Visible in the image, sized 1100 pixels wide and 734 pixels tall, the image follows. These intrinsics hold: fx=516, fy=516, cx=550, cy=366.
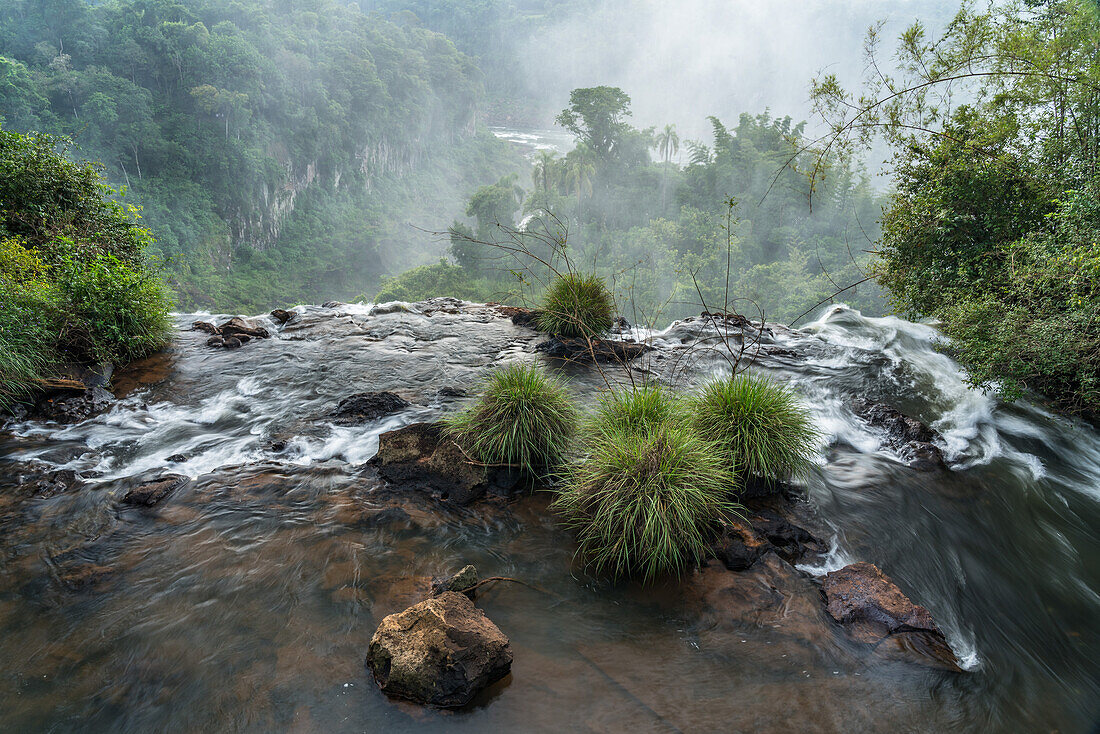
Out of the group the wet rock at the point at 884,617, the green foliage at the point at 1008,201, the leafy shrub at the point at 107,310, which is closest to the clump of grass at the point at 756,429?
the wet rock at the point at 884,617

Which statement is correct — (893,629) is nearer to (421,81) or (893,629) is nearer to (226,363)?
(226,363)

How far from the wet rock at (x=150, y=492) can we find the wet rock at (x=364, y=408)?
2021 mm

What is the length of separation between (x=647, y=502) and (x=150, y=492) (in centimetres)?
495

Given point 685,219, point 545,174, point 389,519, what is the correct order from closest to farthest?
point 389,519
point 685,219
point 545,174

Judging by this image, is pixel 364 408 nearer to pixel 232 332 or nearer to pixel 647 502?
pixel 647 502

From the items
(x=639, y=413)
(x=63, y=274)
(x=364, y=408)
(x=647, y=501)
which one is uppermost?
(x=63, y=274)

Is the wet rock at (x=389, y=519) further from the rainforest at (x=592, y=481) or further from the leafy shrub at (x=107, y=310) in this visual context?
the leafy shrub at (x=107, y=310)

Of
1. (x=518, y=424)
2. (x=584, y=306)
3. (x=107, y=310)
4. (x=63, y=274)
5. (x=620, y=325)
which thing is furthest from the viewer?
(x=620, y=325)

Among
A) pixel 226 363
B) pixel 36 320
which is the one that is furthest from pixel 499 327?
pixel 36 320

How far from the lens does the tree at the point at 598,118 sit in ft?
208

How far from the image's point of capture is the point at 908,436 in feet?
23.4

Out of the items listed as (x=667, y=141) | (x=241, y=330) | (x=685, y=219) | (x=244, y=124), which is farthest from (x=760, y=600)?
(x=244, y=124)

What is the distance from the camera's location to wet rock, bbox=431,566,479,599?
3941 mm

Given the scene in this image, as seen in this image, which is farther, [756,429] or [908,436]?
[908,436]
